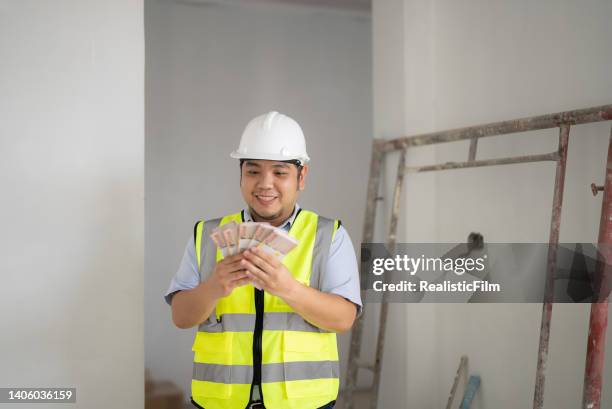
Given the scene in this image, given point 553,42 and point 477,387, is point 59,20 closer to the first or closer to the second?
point 553,42

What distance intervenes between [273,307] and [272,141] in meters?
0.54

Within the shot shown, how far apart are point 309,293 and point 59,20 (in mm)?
1546

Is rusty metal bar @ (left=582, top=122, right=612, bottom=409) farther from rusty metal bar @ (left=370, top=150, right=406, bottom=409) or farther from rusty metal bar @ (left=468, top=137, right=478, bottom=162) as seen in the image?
rusty metal bar @ (left=370, top=150, right=406, bottom=409)

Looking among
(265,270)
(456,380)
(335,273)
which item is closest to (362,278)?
(456,380)

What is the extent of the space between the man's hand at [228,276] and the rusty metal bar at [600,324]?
53.8 inches

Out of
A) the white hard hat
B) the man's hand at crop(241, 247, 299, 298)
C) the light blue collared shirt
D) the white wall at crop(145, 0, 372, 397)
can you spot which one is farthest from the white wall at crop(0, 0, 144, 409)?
the white wall at crop(145, 0, 372, 397)

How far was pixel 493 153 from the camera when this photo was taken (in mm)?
3273

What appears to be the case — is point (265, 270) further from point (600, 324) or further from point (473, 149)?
point (473, 149)

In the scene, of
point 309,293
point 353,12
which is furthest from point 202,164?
point 309,293

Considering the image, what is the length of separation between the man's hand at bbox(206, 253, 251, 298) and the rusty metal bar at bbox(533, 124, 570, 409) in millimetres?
1373

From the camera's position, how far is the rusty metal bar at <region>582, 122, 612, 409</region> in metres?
2.44

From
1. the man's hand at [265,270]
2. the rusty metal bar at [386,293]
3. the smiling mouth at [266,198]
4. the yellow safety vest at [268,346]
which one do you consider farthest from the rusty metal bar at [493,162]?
the man's hand at [265,270]

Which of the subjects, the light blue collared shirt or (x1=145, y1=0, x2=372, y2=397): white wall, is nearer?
the light blue collared shirt

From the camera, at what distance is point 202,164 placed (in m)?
4.84
